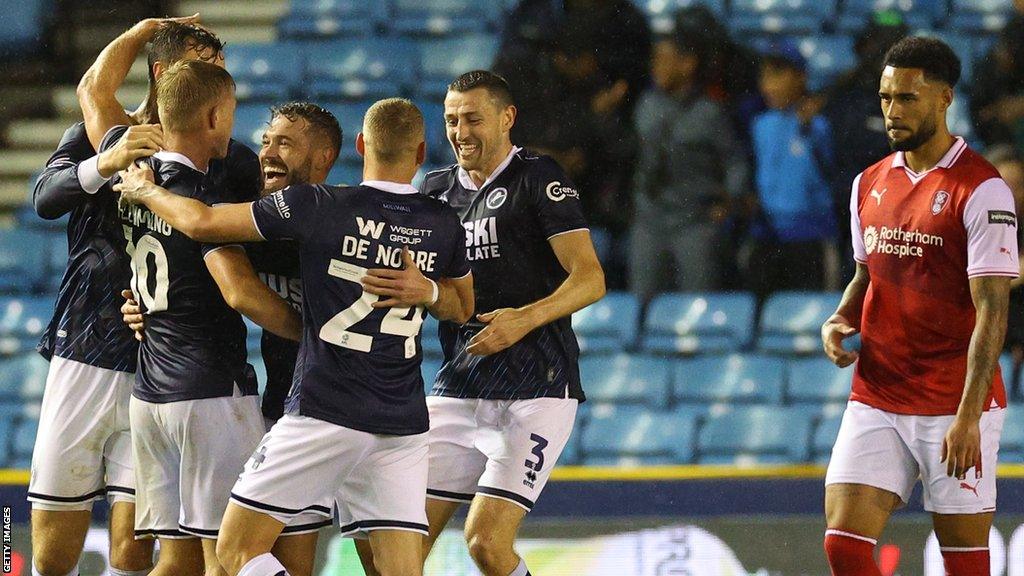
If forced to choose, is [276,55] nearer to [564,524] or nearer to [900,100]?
[564,524]

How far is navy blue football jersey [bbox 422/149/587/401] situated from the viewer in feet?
14.1

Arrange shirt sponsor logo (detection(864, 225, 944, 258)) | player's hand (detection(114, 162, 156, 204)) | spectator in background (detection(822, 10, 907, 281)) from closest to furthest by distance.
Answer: player's hand (detection(114, 162, 156, 204))
shirt sponsor logo (detection(864, 225, 944, 258))
spectator in background (detection(822, 10, 907, 281))

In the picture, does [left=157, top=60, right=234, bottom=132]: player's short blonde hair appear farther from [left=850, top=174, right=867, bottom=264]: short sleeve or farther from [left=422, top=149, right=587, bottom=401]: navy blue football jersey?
[left=850, top=174, right=867, bottom=264]: short sleeve

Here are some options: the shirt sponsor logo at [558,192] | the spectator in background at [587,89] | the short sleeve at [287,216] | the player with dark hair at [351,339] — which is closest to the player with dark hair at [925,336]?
the shirt sponsor logo at [558,192]

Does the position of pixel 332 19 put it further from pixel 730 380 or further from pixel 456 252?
pixel 456 252

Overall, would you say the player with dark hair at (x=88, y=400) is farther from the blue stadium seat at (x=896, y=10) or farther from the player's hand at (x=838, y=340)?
the blue stadium seat at (x=896, y=10)

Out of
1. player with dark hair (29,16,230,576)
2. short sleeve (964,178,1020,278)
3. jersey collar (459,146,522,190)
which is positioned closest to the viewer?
short sleeve (964,178,1020,278)

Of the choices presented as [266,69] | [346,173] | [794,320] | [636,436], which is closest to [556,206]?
[636,436]

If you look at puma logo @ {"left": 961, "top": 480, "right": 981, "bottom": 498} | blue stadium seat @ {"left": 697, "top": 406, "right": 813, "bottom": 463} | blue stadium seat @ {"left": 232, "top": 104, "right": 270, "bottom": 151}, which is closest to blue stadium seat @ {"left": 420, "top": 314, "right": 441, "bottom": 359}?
blue stadium seat @ {"left": 697, "top": 406, "right": 813, "bottom": 463}

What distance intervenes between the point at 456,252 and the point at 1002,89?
421 cm

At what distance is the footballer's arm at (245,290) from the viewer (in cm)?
366

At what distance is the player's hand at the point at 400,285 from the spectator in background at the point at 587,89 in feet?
10.4

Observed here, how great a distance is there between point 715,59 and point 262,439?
12.7 ft

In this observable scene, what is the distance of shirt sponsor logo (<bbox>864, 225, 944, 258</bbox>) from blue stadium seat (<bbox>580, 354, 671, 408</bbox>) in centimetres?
241
